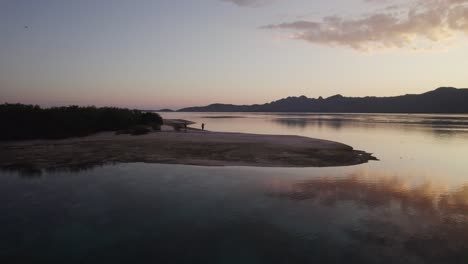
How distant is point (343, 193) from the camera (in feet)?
49.6

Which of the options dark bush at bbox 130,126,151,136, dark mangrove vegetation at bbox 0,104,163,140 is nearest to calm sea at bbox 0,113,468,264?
dark mangrove vegetation at bbox 0,104,163,140

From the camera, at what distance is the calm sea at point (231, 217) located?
9.02 metres

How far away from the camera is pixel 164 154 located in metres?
25.3

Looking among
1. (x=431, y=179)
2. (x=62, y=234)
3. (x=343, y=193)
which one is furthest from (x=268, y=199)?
(x=431, y=179)

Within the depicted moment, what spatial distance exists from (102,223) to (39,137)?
30.1 m

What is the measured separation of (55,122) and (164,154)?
20.9m

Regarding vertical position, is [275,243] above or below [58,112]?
below

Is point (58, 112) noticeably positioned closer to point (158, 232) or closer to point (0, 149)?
point (0, 149)

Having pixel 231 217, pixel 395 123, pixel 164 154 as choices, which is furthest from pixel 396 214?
pixel 395 123

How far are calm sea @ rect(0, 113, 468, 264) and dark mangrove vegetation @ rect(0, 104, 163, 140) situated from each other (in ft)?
62.8

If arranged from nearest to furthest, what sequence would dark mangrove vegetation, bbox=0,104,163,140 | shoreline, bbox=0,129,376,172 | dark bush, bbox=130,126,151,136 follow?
shoreline, bbox=0,129,376,172, dark mangrove vegetation, bbox=0,104,163,140, dark bush, bbox=130,126,151,136

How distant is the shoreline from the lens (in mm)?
22000

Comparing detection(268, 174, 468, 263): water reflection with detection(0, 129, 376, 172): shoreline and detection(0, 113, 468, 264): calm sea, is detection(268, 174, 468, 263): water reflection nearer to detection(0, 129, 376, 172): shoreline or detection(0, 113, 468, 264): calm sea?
detection(0, 113, 468, 264): calm sea

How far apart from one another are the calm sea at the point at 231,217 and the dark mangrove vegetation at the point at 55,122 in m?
19.1
